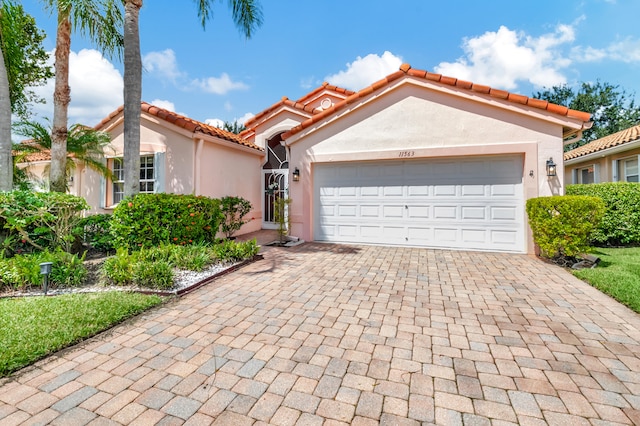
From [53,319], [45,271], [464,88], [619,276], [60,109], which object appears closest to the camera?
[53,319]

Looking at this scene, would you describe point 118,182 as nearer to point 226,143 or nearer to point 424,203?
point 226,143

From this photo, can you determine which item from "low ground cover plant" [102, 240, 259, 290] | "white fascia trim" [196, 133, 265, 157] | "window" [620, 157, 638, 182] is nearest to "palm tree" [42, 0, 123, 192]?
"white fascia trim" [196, 133, 265, 157]

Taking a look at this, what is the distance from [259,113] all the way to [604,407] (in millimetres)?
13830

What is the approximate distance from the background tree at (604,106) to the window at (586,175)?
62.6 feet

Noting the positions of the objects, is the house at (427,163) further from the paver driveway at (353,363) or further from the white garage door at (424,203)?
the paver driveway at (353,363)

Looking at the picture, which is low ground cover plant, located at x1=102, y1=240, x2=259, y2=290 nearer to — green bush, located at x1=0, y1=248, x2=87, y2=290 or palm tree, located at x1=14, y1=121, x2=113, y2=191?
green bush, located at x1=0, y1=248, x2=87, y2=290

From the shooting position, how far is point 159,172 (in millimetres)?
10102

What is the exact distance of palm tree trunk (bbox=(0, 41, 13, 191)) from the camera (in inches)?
292

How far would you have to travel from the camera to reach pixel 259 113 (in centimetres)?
1366

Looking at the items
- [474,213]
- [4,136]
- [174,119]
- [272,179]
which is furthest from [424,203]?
[4,136]

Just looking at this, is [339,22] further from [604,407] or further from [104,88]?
[604,407]

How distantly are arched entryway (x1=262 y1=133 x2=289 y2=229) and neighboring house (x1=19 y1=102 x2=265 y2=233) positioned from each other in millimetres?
779

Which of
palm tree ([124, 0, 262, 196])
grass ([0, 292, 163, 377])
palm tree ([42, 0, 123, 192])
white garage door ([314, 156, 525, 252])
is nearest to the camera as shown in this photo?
grass ([0, 292, 163, 377])

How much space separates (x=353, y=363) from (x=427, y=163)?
720 centimetres
